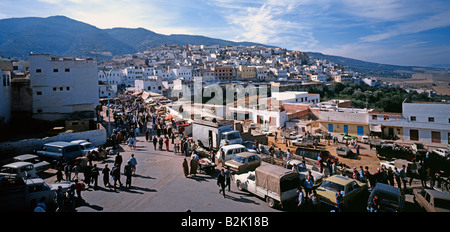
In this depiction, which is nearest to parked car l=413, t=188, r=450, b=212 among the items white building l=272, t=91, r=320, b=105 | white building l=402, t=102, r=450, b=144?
white building l=402, t=102, r=450, b=144

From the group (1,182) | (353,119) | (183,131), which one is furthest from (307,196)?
(353,119)

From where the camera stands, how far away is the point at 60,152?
41.1 ft

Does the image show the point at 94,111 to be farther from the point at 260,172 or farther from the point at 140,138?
the point at 260,172

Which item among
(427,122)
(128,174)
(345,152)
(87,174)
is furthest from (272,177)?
(427,122)

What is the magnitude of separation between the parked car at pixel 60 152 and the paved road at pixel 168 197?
12.2ft

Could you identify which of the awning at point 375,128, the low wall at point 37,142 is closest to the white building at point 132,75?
the low wall at point 37,142

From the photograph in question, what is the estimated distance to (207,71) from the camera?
3479 inches

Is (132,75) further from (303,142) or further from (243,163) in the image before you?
(243,163)

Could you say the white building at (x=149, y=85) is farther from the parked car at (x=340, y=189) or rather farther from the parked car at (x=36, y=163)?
the parked car at (x=340, y=189)

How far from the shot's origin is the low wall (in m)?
14.0

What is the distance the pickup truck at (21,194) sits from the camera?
23.4ft

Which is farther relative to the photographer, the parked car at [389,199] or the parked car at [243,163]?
the parked car at [243,163]

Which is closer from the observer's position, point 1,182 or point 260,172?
point 1,182
